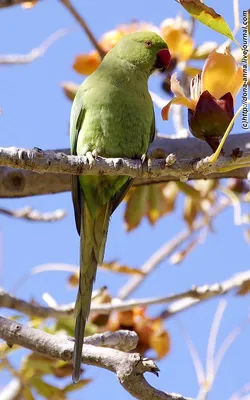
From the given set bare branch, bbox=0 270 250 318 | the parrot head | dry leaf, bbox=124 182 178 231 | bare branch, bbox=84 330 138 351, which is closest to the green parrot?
the parrot head

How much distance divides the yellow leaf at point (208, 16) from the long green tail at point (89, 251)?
1116 mm

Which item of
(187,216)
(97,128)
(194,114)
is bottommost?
(187,216)

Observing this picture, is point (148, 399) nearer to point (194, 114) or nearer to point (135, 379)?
point (135, 379)

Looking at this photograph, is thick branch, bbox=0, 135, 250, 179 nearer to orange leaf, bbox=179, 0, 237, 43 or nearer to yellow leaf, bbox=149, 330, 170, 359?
orange leaf, bbox=179, 0, 237, 43

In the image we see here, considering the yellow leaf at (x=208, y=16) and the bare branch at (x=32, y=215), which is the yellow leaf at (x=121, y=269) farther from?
the yellow leaf at (x=208, y=16)

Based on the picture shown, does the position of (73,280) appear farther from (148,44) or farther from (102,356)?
(102,356)

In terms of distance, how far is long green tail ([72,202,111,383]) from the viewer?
238 cm

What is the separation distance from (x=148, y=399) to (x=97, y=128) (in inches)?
47.9

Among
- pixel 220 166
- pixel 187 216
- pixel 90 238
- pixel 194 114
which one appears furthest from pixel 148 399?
pixel 187 216

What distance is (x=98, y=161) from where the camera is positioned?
75.5 inches

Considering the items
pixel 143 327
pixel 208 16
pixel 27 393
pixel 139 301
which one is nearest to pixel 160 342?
pixel 143 327

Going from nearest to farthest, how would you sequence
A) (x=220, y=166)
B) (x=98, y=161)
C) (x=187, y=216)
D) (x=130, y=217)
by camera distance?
1. (x=220, y=166)
2. (x=98, y=161)
3. (x=130, y=217)
4. (x=187, y=216)

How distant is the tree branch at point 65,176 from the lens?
8.63ft

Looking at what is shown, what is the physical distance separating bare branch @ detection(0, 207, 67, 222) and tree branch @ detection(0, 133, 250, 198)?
310mm
